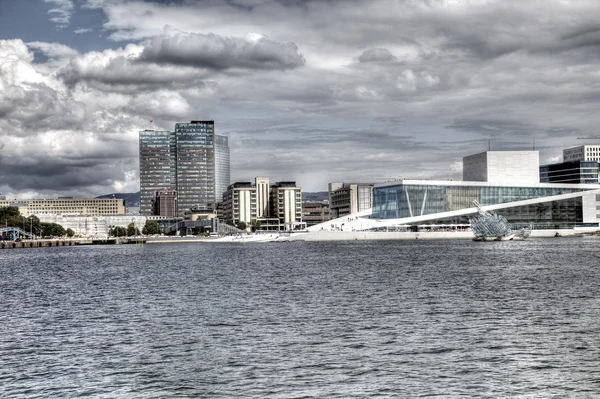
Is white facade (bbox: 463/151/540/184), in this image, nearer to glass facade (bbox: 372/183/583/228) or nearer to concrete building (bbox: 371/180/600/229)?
glass facade (bbox: 372/183/583/228)

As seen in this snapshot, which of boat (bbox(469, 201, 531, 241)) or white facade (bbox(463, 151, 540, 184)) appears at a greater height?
white facade (bbox(463, 151, 540, 184))

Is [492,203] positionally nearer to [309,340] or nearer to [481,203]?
[481,203]

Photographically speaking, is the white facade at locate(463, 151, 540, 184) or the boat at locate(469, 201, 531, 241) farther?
the white facade at locate(463, 151, 540, 184)

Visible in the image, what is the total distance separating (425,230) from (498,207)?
19.7 meters

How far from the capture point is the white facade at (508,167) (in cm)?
18662

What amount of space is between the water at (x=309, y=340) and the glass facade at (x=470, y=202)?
12445cm

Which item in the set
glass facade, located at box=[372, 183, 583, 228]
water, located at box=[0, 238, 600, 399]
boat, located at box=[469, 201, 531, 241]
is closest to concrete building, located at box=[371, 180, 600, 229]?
glass facade, located at box=[372, 183, 583, 228]

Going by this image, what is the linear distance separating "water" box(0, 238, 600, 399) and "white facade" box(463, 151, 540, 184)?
5313 inches

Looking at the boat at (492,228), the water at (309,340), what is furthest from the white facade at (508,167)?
the water at (309,340)

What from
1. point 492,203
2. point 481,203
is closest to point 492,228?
point 481,203

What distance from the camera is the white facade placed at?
612 feet

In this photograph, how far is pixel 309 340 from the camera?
29.4 m

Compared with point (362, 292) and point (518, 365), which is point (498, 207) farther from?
point (518, 365)

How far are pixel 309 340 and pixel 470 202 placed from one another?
15794 centimetres
